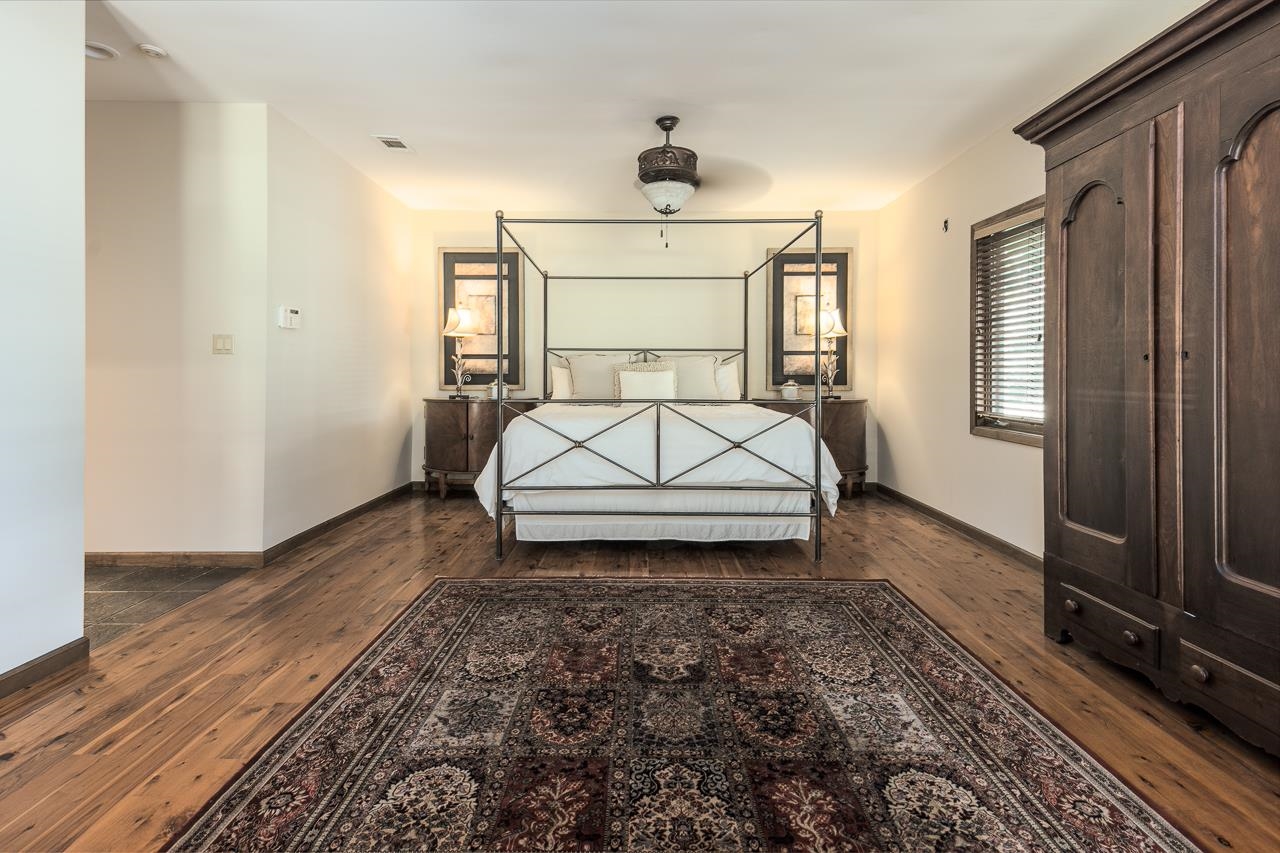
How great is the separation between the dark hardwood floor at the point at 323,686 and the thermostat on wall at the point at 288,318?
1.22 metres

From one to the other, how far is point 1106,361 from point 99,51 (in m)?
3.95

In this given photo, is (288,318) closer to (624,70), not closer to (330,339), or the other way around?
(330,339)

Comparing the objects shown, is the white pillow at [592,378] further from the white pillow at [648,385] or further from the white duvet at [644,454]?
the white duvet at [644,454]

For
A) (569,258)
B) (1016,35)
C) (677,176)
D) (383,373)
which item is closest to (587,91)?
(677,176)

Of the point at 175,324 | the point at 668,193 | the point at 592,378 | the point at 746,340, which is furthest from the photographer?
the point at 746,340

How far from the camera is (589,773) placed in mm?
1391

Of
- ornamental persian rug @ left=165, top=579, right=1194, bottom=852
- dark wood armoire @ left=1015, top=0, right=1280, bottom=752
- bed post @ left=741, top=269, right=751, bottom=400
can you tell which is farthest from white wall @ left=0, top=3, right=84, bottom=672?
bed post @ left=741, top=269, right=751, bottom=400

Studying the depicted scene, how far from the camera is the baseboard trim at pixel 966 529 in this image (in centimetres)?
306

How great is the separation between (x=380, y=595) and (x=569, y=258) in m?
3.27

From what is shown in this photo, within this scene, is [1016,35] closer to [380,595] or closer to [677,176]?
[677,176]

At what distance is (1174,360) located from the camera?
1.63 meters

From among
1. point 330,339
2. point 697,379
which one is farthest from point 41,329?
point 697,379

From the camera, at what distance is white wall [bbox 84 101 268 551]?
9.73ft

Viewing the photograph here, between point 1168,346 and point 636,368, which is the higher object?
point 636,368
